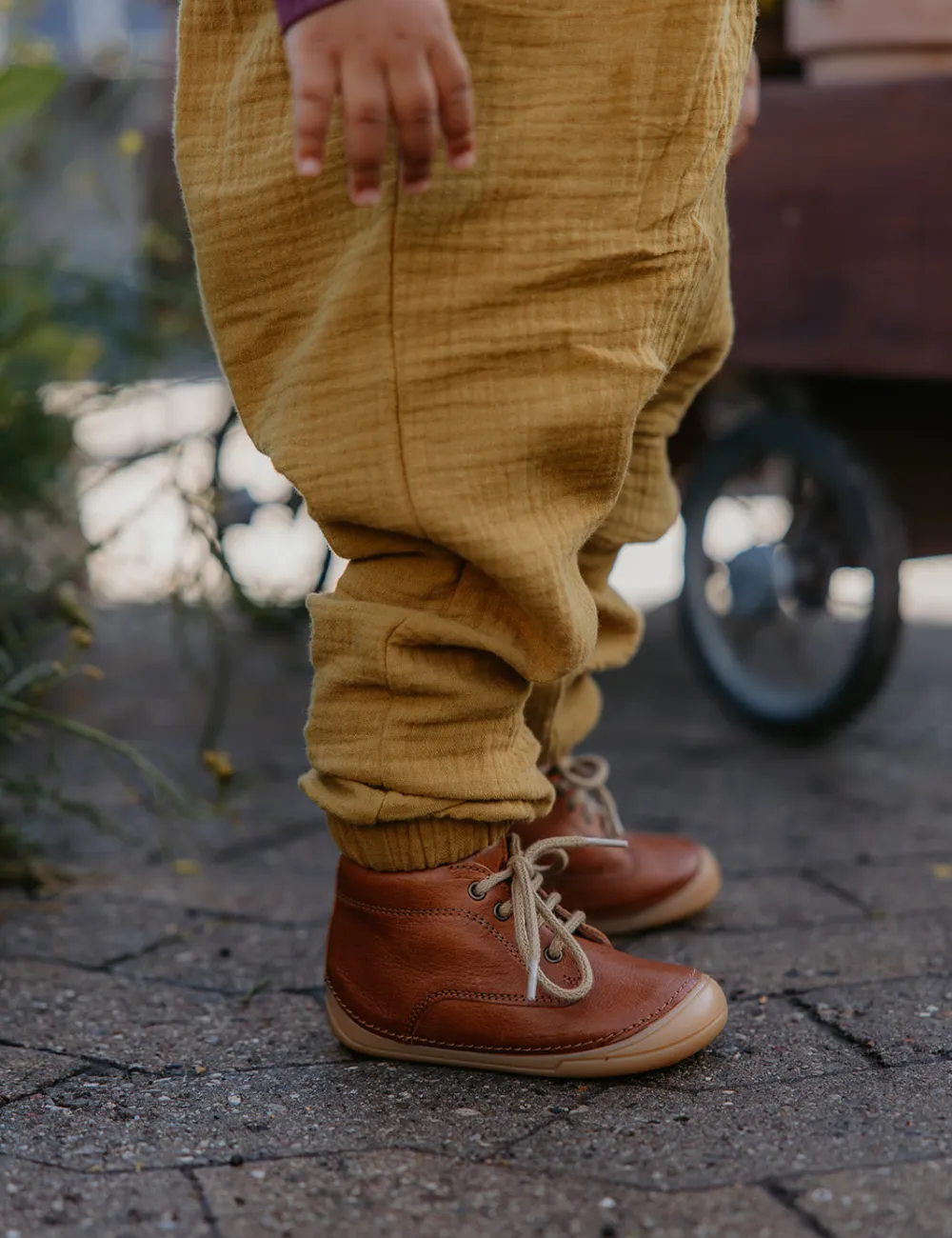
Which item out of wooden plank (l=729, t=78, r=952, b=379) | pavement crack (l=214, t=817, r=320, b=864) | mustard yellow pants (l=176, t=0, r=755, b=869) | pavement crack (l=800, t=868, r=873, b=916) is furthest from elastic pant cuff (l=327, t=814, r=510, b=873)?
wooden plank (l=729, t=78, r=952, b=379)

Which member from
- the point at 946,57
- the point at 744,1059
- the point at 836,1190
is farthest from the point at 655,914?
the point at 946,57

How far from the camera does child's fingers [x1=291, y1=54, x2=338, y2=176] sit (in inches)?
32.9

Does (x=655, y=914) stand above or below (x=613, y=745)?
above

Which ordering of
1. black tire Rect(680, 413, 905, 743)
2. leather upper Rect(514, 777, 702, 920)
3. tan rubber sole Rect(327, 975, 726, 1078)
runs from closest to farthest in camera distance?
tan rubber sole Rect(327, 975, 726, 1078), leather upper Rect(514, 777, 702, 920), black tire Rect(680, 413, 905, 743)

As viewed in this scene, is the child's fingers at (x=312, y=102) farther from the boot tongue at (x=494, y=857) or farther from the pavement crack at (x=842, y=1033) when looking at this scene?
the pavement crack at (x=842, y=1033)

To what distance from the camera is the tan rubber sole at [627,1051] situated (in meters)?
1.05

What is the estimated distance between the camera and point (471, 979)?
1072 millimetres

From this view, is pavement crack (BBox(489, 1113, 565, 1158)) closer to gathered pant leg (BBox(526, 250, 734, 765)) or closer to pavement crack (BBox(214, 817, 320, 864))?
gathered pant leg (BBox(526, 250, 734, 765))

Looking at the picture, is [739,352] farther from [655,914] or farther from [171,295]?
[655,914]

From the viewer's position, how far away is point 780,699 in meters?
2.13

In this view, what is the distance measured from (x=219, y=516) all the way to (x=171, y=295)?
0.35m

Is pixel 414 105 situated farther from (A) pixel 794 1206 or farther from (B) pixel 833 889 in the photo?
(B) pixel 833 889

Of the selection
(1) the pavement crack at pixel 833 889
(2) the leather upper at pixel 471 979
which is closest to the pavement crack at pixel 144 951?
(2) the leather upper at pixel 471 979

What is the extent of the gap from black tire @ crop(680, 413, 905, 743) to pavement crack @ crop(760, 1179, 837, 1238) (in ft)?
3.97
